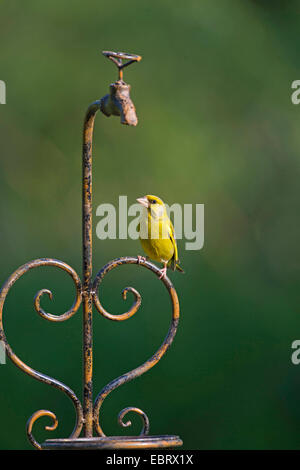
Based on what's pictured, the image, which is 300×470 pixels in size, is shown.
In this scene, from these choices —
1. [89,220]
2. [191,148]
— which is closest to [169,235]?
[89,220]

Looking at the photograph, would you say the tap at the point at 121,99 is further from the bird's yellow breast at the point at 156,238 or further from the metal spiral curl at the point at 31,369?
the bird's yellow breast at the point at 156,238

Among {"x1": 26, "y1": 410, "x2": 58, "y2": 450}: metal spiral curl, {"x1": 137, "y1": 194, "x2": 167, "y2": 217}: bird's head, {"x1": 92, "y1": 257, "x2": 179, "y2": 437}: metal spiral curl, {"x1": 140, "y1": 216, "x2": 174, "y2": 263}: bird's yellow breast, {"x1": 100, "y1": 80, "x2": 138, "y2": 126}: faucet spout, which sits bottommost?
{"x1": 26, "y1": 410, "x2": 58, "y2": 450}: metal spiral curl

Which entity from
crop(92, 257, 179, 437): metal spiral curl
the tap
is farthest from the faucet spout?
crop(92, 257, 179, 437): metal spiral curl

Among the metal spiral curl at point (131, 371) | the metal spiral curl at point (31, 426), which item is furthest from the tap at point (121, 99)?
the metal spiral curl at point (31, 426)

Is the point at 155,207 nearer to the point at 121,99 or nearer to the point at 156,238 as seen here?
the point at 156,238

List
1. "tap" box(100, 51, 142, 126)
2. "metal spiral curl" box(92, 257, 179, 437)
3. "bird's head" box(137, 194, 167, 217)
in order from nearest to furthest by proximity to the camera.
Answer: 1. "tap" box(100, 51, 142, 126)
2. "metal spiral curl" box(92, 257, 179, 437)
3. "bird's head" box(137, 194, 167, 217)

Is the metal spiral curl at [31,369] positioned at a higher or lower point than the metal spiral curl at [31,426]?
higher

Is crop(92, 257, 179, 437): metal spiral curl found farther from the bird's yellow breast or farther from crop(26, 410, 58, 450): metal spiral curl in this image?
the bird's yellow breast

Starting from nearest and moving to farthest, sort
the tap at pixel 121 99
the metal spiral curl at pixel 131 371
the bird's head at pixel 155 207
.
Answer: the tap at pixel 121 99, the metal spiral curl at pixel 131 371, the bird's head at pixel 155 207

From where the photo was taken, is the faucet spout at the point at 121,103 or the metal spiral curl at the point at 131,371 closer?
the faucet spout at the point at 121,103

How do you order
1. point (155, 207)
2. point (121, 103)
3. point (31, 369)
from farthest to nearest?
point (155, 207) < point (31, 369) < point (121, 103)

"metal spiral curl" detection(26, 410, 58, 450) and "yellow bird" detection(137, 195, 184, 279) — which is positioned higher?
"yellow bird" detection(137, 195, 184, 279)

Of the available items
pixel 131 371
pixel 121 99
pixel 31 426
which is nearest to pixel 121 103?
pixel 121 99

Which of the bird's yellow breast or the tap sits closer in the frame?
the tap
